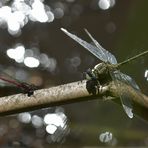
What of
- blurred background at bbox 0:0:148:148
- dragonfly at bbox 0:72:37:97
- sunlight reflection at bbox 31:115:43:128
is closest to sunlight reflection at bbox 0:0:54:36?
blurred background at bbox 0:0:148:148

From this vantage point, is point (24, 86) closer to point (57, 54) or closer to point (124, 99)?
point (124, 99)

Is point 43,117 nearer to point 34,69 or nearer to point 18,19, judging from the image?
point 34,69

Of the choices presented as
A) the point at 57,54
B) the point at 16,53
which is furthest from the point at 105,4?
the point at 16,53

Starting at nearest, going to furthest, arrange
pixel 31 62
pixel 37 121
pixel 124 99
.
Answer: pixel 124 99 < pixel 37 121 < pixel 31 62

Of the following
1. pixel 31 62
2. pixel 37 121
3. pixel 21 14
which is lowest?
pixel 37 121

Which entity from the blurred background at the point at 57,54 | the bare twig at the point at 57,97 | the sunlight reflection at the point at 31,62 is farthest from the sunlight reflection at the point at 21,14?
the bare twig at the point at 57,97

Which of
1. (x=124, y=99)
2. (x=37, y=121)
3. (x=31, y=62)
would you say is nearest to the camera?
(x=124, y=99)

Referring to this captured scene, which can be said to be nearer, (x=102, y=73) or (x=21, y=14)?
(x=102, y=73)
